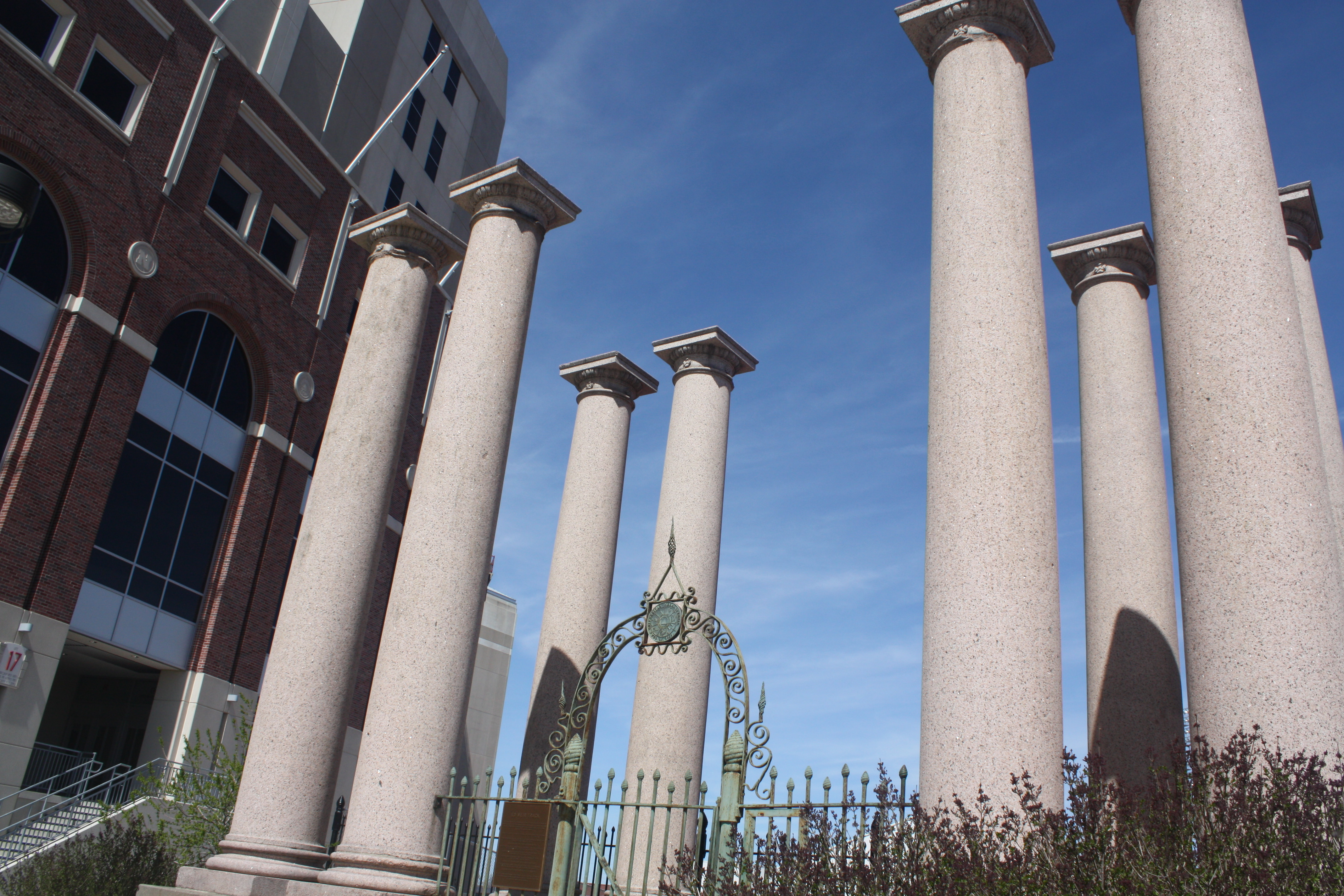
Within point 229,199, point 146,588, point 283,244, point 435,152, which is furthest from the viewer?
point 435,152

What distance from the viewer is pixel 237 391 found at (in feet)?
108

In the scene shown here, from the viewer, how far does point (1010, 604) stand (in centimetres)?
793

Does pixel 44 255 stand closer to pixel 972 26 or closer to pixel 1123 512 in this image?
pixel 972 26

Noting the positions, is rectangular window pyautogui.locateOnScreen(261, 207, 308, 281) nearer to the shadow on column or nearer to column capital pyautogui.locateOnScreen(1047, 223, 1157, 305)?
column capital pyautogui.locateOnScreen(1047, 223, 1157, 305)

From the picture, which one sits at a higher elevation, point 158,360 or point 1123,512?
point 158,360

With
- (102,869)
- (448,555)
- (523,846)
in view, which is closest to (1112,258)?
(448,555)

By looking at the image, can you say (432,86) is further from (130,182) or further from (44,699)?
(44,699)

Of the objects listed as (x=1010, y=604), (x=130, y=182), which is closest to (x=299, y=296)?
(x=130, y=182)

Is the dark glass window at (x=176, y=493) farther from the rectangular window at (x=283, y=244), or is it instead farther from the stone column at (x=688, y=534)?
the stone column at (x=688, y=534)

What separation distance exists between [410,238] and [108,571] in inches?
699

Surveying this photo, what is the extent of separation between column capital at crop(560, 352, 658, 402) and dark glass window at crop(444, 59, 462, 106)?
36.4m

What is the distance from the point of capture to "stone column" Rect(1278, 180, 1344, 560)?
39.1 feet

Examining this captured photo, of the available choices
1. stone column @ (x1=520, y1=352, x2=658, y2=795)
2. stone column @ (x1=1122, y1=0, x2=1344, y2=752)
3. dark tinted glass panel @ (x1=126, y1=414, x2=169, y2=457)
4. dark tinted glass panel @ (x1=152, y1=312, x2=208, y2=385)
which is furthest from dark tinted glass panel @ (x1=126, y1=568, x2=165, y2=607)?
stone column @ (x1=1122, y1=0, x2=1344, y2=752)

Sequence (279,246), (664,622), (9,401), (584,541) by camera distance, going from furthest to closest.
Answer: (279,246) → (9,401) → (584,541) → (664,622)
